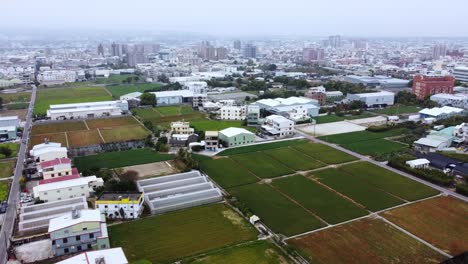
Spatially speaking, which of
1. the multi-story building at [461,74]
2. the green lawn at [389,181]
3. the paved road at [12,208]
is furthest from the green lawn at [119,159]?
the multi-story building at [461,74]

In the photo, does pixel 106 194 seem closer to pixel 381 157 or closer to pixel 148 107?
pixel 381 157

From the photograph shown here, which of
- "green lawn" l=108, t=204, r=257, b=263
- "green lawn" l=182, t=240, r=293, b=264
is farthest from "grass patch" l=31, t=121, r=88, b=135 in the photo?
"green lawn" l=182, t=240, r=293, b=264

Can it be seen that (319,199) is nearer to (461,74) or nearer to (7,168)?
(7,168)

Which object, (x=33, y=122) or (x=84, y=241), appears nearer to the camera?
(x=84, y=241)

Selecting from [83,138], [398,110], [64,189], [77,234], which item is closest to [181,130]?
[83,138]

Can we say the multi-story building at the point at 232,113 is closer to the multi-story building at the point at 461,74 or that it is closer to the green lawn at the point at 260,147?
the green lawn at the point at 260,147

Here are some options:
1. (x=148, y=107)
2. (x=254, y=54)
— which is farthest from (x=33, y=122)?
(x=254, y=54)

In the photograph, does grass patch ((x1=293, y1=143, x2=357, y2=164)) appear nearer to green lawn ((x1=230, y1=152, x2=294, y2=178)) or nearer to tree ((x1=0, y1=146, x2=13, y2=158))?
green lawn ((x1=230, y1=152, x2=294, y2=178))
